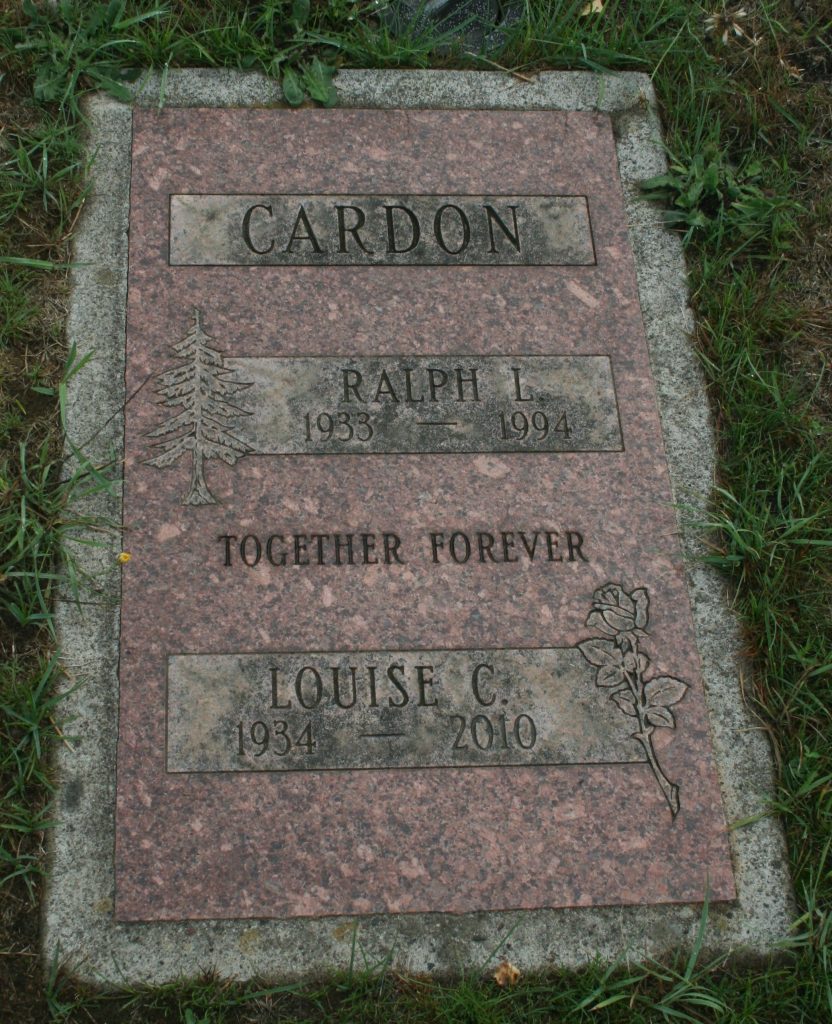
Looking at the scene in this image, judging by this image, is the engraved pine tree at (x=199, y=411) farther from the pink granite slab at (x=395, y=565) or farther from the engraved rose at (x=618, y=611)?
the engraved rose at (x=618, y=611)

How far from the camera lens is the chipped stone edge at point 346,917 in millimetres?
2211

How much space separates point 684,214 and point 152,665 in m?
1.88

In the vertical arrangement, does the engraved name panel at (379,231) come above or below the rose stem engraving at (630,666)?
above

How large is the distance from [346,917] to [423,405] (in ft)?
4.00

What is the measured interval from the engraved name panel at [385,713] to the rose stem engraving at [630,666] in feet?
0.12

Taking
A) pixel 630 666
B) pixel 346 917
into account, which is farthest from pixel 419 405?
pixel 346 917

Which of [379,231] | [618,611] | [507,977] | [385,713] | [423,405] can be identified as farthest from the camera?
[379,231]

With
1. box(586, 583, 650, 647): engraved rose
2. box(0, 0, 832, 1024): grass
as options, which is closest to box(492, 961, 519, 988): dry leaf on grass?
→ box(0, 0, 832, 1024): grass

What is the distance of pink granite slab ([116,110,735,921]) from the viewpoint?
2.25 meters

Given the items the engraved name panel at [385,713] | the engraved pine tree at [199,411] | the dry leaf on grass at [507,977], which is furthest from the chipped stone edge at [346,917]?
the engraved name panel at [385,713]

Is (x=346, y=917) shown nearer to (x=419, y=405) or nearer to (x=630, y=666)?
(x=630, y=666)

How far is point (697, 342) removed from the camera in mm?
2742

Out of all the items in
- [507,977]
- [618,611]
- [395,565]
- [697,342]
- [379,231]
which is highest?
[379,231]

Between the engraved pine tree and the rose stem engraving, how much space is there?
95 centimetres
